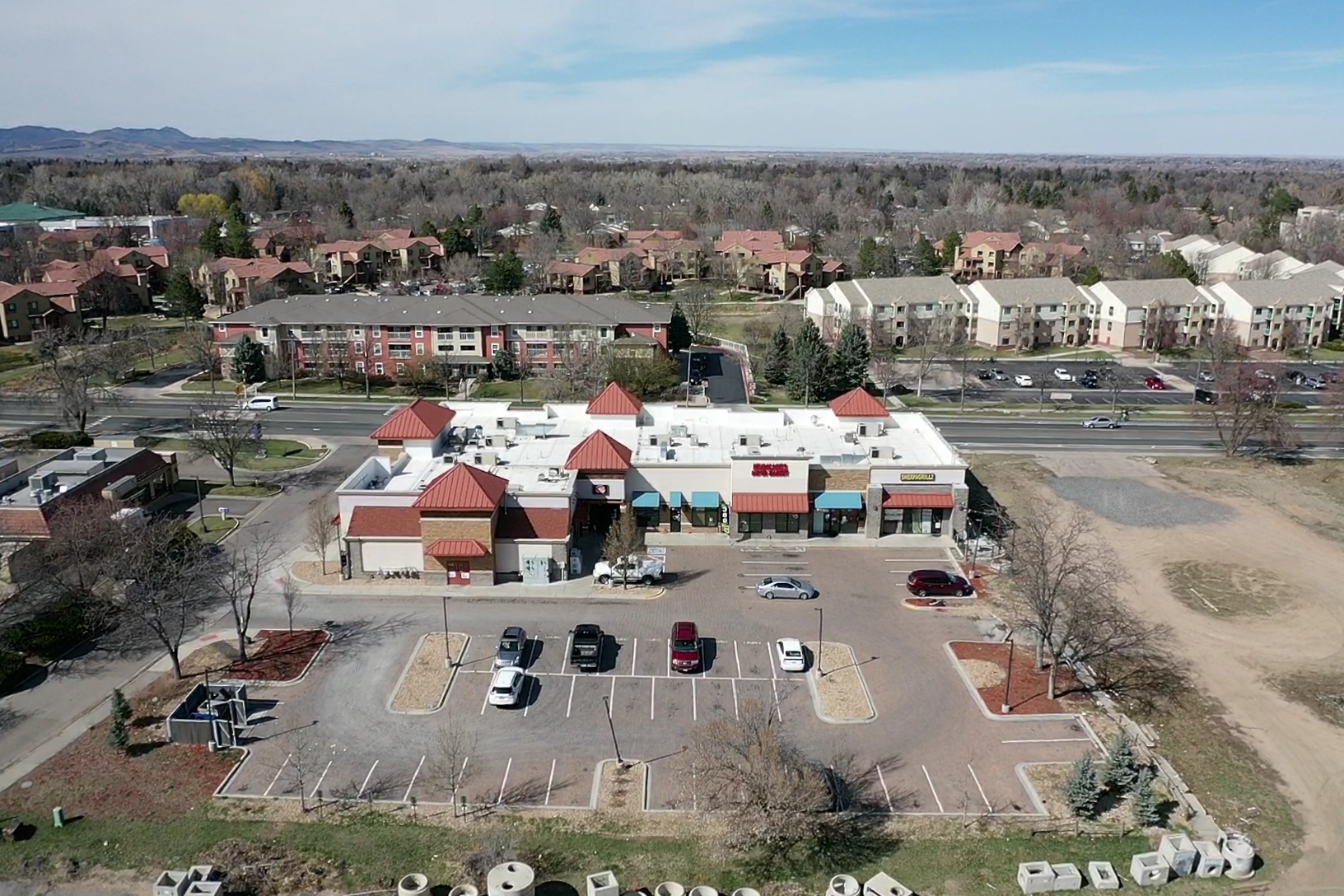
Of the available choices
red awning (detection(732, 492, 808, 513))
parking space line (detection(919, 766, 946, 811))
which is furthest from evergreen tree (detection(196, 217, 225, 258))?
parking space line (detection(919, 766, 946, 811))

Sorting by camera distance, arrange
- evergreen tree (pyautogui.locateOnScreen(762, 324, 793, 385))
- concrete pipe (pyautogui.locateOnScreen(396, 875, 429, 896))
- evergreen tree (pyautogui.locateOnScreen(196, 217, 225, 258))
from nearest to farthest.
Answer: concrete pipe (pyautogui.locateOnScreen(396, 875, 429, 896))
evergreen tree (pyautogui.locateOnScreen(762, 324, 793, 385))
evergreen tree (pyautogui.locateOnScreen(196, 217, 225, 258))

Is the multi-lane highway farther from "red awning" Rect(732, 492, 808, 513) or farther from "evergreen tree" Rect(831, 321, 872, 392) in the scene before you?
"red awning" Rect(732, 492, 808, 513)

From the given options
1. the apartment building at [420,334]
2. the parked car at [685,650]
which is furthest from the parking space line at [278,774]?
the apartment building at [420,334]

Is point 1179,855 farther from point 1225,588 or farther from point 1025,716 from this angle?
point 1225,588

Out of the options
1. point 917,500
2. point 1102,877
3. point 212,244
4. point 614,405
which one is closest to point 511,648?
point 1102,877

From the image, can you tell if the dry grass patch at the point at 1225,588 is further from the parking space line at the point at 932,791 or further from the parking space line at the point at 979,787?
the parking space line at the point at 932,791

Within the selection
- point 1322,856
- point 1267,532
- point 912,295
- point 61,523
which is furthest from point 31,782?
point 912,295
